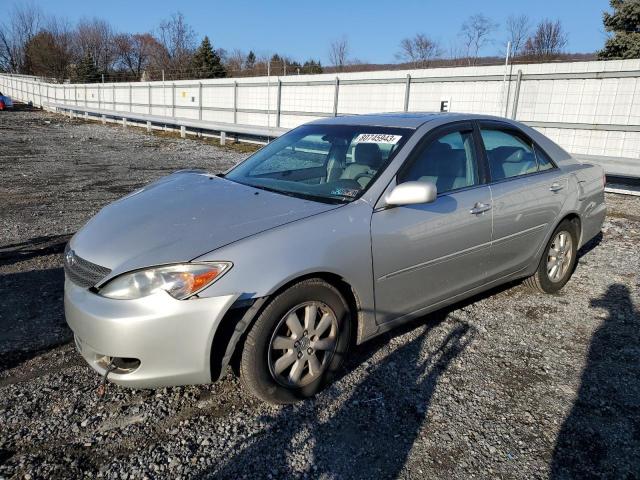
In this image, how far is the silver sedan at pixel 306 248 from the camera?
2422 millimetres

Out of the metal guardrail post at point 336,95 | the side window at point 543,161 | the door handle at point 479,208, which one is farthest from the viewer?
the metal guardrail post at point 336,95

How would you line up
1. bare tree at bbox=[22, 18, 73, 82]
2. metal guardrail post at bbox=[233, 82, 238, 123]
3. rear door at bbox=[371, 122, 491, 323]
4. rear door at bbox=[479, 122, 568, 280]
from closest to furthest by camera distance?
rear door at bbox=[371, 122, 491, 323] < rear door at bbox=[479, 122, 568, 280] < metal guardrail post at bbox=[233, 82, 238, 123] < bare tree at bbox=[22, 18, 73, 82]

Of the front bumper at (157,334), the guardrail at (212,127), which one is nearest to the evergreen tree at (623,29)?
the guardrail at (212,127)

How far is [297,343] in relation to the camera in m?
2.74

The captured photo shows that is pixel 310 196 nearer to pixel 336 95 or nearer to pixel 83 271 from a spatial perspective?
pixel 83 271

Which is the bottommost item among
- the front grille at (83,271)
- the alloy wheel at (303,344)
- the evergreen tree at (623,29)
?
the alloy wheel at (303,344)

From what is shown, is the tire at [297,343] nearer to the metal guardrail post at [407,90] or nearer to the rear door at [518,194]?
the rear door at [518,194]

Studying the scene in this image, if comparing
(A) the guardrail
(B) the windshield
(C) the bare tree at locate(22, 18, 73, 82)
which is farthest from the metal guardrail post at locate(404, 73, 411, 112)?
(C) the bare tree at locate(22, 18, 73, 82)

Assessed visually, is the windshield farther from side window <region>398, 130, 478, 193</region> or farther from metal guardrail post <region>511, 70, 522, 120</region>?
metal guardrail post <region>511, 70, 522, 120</region>

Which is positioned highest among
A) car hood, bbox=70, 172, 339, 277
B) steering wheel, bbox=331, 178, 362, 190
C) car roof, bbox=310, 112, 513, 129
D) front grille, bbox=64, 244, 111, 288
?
car roof, bbox=310, 112, 513, 129

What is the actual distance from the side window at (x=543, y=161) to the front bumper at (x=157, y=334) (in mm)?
3195

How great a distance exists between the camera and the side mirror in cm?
292

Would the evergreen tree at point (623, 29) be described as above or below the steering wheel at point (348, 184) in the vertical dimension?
above

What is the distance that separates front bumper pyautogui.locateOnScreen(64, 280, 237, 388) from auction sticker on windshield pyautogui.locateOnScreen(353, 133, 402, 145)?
1.67 m
